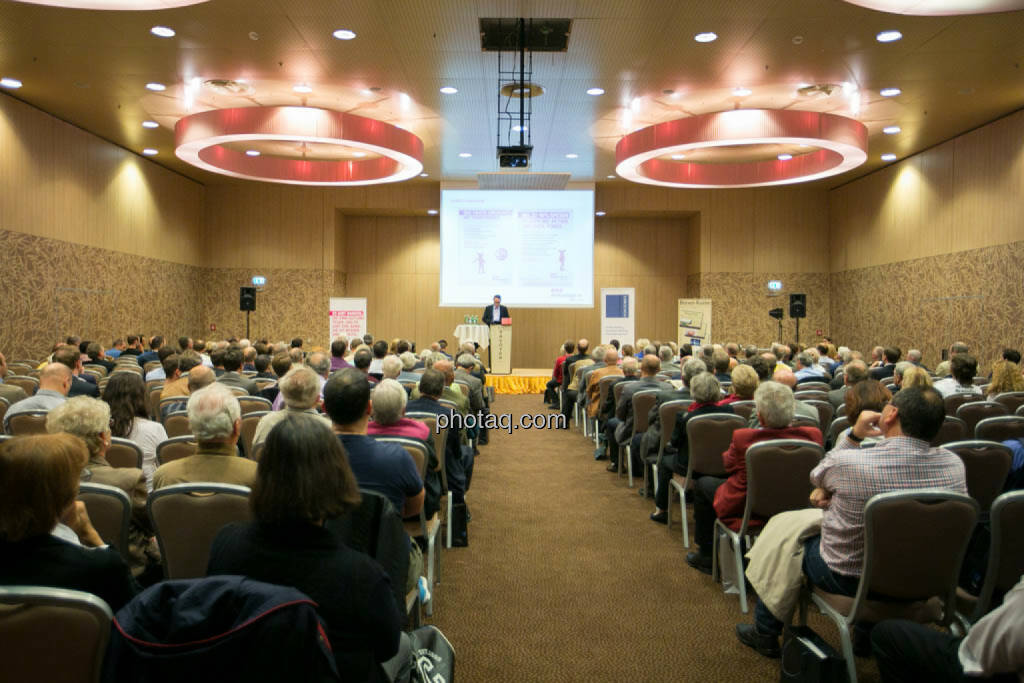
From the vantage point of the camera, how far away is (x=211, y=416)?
2746 millimetres

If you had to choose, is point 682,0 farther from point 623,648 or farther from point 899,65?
point 623,648

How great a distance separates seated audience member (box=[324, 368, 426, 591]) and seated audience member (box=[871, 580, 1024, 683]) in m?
1.57

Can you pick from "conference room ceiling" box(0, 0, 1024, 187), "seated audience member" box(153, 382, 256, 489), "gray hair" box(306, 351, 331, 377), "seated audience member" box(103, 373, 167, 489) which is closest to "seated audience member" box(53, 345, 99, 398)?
"gray hair" box(306, 351, 331, 377)

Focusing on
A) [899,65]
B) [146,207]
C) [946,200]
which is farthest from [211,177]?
[946,200]

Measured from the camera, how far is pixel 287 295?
55.6 ft

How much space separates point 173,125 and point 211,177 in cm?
447

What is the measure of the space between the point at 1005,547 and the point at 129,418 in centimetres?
376

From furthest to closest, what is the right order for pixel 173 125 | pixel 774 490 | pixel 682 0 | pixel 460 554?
pixel 173 125 → pixel 682 0 → pixel 460 554 → pixel 774 490

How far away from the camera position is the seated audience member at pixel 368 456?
2783 millimetres

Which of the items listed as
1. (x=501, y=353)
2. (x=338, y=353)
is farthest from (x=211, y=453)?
(x=501, y=353)

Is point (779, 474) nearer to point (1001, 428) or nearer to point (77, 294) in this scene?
point (1001, 428)

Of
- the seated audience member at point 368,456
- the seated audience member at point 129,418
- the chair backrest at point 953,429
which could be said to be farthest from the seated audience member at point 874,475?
the seated audience member at point 129,418

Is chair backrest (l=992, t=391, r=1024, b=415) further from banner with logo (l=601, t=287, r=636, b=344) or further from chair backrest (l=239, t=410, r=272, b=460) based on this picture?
banner with logo (l=601, t=287, r=636, b=344)

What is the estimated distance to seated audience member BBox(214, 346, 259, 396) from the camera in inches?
223
